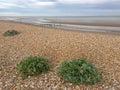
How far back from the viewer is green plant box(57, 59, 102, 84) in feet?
16.6

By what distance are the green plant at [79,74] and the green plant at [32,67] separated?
620 millimetres

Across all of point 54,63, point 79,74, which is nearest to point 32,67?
point 54,63

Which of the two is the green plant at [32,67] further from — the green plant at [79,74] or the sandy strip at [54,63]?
the green plant at [79,74]

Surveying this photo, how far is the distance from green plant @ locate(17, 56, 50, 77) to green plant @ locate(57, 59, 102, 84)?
0.62 meters

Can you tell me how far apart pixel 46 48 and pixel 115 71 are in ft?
11.2

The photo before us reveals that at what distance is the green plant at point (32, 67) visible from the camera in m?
5.58

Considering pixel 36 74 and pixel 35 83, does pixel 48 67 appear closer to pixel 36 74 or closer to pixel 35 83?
pixel 36 74

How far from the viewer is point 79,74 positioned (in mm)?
5117

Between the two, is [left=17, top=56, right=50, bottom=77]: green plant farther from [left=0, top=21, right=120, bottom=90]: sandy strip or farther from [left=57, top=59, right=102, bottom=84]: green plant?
[left=57, top=59, right=102, bottom=84]: green plant

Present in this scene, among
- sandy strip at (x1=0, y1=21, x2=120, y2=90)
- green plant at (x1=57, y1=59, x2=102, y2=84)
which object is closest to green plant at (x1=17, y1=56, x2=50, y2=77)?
sandy strip at (x1=0, y1=21, x2=120, y2=90)

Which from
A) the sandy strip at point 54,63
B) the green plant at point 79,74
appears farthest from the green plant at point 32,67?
the green plant at point 79,74

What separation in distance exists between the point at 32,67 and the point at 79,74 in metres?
1.43

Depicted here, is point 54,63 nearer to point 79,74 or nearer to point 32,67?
point 32,67


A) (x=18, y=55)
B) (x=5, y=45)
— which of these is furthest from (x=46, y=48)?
(x=5, y=45)
